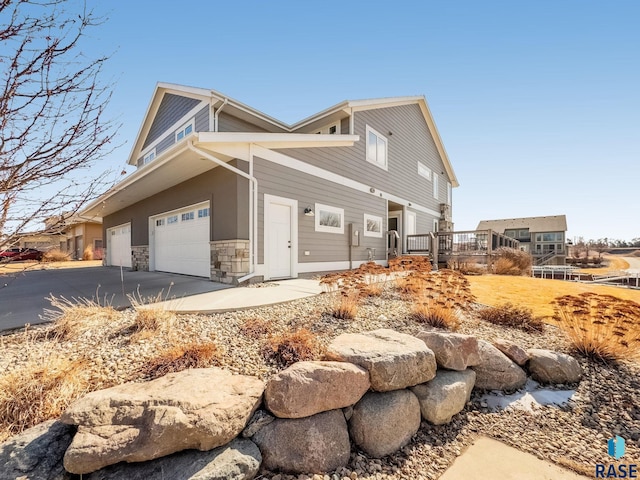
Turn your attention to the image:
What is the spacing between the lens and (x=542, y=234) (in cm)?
3353

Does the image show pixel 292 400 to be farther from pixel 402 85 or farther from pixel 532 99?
pixel 402 85

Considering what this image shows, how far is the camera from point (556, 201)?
30.1 metres

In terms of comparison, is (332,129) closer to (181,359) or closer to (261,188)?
(261,188)

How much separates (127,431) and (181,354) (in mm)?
888

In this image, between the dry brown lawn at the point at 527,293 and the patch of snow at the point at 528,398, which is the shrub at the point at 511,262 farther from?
the patch of snow at the point at 528,398

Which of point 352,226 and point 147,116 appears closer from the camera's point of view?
point 352,226

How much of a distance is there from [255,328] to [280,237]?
4.49m

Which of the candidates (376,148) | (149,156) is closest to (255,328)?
(376,148)

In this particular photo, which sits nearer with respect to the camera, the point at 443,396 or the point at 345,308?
the point at 443,396

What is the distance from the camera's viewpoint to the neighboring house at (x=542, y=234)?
3209 cm

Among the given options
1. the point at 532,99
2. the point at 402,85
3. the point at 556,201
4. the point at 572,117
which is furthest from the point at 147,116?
the point at 556,201

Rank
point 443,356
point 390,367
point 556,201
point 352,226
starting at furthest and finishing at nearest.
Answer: point 556,201 → point 352,226 → point 443,356 → point 390,367

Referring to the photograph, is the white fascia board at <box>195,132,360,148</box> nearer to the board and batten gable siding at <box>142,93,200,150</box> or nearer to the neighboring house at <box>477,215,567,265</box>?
the board and batten gable siding at <box>142,93,200,150</box>

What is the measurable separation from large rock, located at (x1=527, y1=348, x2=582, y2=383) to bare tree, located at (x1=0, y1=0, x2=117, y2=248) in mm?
5123
